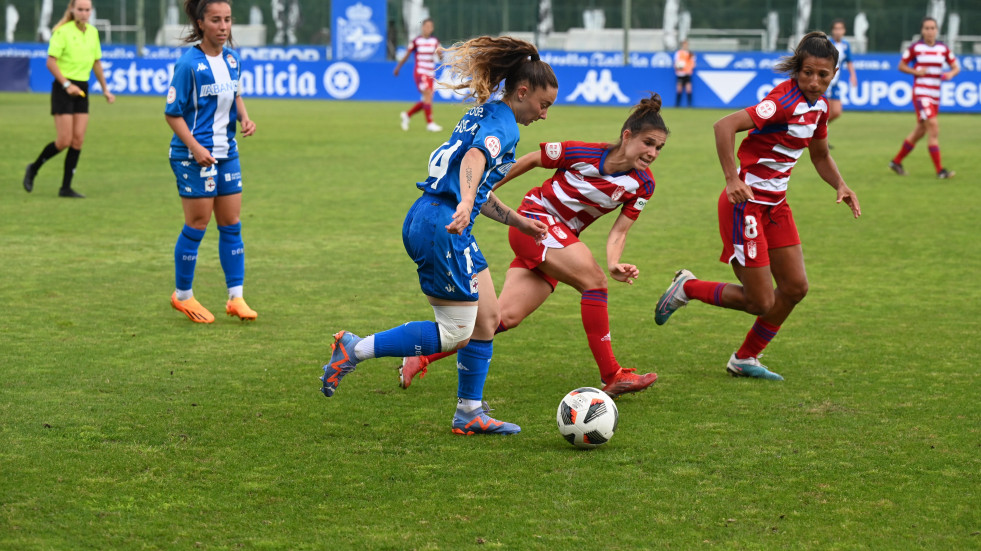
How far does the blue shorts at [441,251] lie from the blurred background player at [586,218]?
85 cm

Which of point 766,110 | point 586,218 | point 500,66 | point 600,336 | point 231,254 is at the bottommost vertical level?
point 600,336

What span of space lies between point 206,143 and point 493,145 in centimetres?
315

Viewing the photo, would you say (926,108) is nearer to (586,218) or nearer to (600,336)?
(586,218)

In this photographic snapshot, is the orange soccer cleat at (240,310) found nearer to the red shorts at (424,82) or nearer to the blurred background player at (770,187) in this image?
the blurred background player at (770,187)

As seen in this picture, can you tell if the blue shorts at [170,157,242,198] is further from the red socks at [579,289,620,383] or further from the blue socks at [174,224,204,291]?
the red socks at [579,289,620,383]

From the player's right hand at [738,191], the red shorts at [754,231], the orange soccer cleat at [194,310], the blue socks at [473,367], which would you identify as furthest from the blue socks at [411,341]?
the orange soccer cleat at [194,310]

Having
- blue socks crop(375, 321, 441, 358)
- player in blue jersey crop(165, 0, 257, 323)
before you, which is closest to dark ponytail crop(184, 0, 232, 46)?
player in blue jersey crop(165, 0, 257, 323)

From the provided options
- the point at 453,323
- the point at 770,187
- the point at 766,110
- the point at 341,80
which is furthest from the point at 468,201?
the point at 341,80

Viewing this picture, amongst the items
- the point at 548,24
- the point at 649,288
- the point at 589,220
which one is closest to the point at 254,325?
the point at 589,220

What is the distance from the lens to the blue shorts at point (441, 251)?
4648 millimetres

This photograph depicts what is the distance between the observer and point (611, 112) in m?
28.1

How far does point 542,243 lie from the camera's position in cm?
569

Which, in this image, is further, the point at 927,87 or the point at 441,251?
the point at 927,87

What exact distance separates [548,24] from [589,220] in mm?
37401
